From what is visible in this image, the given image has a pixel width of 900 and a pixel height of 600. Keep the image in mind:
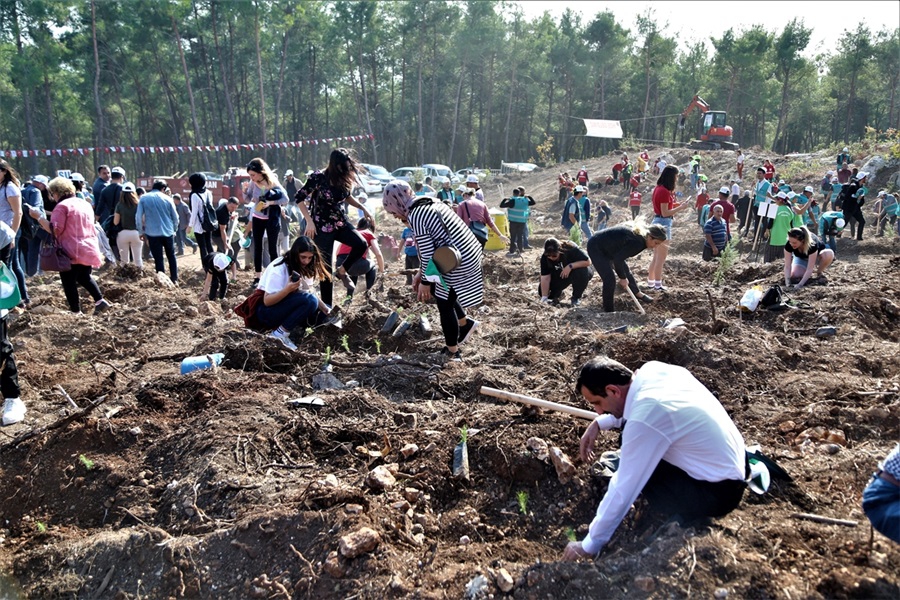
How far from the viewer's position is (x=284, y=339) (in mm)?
5500

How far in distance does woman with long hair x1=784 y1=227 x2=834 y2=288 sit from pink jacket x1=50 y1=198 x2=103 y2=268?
801 cm

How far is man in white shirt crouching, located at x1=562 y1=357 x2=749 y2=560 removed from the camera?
99.6 inches

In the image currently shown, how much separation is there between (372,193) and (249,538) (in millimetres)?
26632

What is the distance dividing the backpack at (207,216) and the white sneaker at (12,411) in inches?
177

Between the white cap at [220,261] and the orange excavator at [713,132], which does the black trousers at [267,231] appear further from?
the orange excavator at [713,132]

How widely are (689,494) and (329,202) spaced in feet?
14.4

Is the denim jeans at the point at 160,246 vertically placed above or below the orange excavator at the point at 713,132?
below

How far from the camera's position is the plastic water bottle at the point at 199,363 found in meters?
5.06

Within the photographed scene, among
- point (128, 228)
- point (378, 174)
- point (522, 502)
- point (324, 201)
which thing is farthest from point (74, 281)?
point (378, 174)

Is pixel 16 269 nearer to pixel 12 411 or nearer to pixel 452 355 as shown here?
pixel 12 411

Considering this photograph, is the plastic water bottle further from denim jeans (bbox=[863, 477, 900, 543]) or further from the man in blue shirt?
denim jeans (bbox=[863, 477, 900, 543])

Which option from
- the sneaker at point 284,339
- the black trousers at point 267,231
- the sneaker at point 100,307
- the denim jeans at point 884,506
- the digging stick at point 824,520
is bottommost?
the sneaker at point 100,307

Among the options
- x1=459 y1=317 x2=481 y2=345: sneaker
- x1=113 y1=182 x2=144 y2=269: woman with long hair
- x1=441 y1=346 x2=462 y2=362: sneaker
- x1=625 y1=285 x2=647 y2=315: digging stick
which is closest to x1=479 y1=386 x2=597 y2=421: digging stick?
x1=441 y1=346 x2=462 y2=362: sneaker

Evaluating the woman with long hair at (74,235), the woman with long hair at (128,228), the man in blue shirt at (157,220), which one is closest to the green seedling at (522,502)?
the woman with long hair at (74,235)
